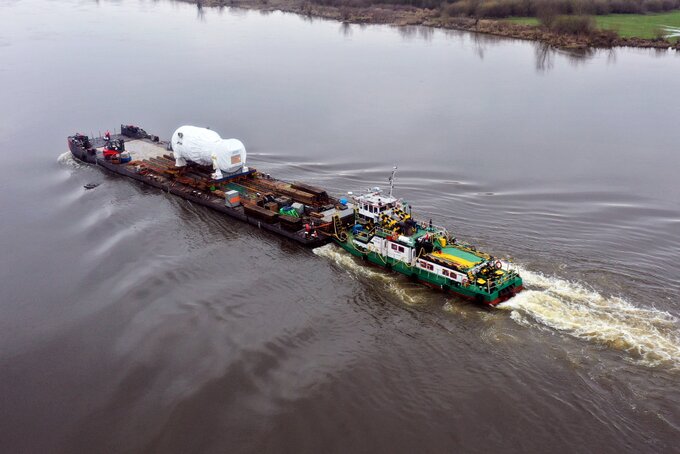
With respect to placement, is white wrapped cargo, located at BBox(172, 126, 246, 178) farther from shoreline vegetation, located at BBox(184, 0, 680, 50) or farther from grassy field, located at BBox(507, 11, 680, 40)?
grassy field, located at BBox(507, 11, 680, 40)

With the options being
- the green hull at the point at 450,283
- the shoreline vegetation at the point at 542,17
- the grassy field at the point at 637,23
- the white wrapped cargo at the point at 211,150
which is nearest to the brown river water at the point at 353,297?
the green hull at the point at 450,283

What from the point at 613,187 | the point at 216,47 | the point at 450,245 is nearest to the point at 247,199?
the point at 450,245

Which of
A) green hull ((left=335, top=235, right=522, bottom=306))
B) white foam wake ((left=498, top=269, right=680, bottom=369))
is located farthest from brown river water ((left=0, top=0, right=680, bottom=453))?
green hull ((left=335, top=235, right=522, bottom=306))

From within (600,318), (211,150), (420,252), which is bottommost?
(600,318)

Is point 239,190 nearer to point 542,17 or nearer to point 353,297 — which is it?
point 353,297

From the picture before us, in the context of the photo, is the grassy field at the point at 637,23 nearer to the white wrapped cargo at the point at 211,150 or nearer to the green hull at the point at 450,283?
the white wrapped cargo at the point at 211,150

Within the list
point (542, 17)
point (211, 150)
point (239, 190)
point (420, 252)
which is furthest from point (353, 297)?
point (542, 17)

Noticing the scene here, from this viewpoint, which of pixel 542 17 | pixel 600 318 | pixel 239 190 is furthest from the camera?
pixel 542 17

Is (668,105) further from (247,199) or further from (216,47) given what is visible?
(216,47)
